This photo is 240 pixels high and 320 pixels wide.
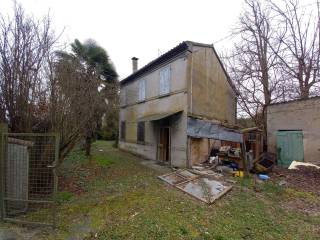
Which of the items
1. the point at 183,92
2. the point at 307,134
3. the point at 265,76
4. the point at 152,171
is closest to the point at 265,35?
the point at 265,76

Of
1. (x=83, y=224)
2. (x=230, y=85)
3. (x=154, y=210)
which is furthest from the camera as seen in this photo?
(x=230, y=85)

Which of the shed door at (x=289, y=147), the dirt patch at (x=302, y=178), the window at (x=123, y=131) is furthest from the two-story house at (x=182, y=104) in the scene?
the shed door at (x=289, y=147)

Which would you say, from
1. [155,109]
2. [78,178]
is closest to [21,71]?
[78,178]

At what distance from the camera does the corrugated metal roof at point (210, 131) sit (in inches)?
373

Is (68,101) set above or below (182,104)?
below

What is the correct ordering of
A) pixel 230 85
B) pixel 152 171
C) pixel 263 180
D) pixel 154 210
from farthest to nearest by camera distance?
pixel 230 85, pixel 152 171, pixel 263 180, pixel 154 210

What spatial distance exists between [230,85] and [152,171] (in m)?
7.95

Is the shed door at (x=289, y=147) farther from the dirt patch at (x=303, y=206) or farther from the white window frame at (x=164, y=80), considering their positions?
the white window frame at (x=164, y=80)

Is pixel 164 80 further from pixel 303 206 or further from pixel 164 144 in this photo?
pixel 303 206

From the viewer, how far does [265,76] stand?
1658cm

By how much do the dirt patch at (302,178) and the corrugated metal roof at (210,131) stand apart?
241cm

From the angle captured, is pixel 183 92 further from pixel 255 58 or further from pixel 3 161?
pixel 255 58

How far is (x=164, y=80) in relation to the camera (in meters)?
12.5

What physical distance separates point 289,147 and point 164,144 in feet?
21.4
